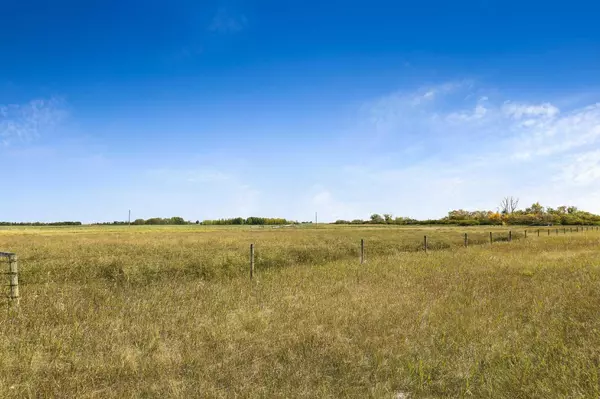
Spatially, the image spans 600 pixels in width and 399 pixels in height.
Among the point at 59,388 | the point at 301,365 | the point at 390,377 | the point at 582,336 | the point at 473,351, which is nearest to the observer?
the point at 59,388

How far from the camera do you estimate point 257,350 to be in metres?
6.62

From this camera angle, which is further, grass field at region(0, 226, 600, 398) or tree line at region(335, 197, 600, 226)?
tree line at region(335, 197, 600, 226)

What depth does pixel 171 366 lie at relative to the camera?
5902mm

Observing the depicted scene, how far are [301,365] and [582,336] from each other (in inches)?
216

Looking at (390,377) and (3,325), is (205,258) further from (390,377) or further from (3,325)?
(390,377)

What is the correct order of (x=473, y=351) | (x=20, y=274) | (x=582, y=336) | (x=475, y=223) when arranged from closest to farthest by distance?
→ (x=473, y=351) → (x=582, y=336) → (x=20, y=274) → (x=475, y=223)

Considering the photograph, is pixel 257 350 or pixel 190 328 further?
pixel 190 328

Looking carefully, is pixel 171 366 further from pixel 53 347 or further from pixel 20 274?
pixel 20 274

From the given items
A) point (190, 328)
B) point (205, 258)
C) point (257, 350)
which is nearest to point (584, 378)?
point (257, 350)

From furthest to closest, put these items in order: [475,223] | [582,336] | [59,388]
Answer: [475,223] < [582,336] < [59,388]

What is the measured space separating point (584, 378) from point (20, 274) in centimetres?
1988

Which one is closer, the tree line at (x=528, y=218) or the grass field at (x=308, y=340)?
the grass field at (x=308, y=340)

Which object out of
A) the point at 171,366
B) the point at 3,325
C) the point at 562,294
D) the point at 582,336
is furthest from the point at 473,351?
the point at 3,325

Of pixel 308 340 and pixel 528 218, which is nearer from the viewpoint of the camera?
A: pixel 308 340
